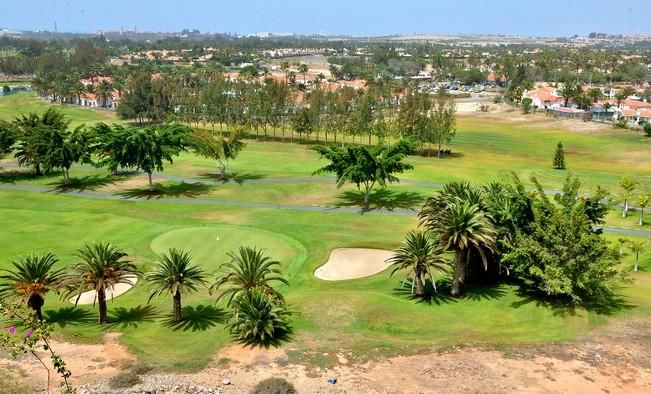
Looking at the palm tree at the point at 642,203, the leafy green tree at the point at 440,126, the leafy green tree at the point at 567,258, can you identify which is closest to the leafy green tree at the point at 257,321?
the leafy green tree at the point at 567,258

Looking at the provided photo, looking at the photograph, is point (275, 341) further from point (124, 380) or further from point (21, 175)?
point (21, 175)

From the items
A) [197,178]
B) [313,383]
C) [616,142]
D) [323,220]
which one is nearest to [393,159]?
[323,220]

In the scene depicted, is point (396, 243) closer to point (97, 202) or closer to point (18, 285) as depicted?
point (18, 285)

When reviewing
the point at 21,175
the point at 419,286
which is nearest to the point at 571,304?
the point at 419,286

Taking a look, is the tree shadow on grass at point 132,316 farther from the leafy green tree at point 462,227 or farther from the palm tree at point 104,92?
the palm tree at point 104,92

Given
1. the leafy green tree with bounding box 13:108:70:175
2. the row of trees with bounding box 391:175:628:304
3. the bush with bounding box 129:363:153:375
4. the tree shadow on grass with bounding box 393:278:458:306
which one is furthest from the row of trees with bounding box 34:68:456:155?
the bush with bounding box 129:363:153:375

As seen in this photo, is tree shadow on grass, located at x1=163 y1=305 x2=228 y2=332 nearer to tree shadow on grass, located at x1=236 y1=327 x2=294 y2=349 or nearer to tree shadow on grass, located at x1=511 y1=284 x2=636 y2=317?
tree shadow on grass, located at x1=236 y1=327 x2=294 y2=349
